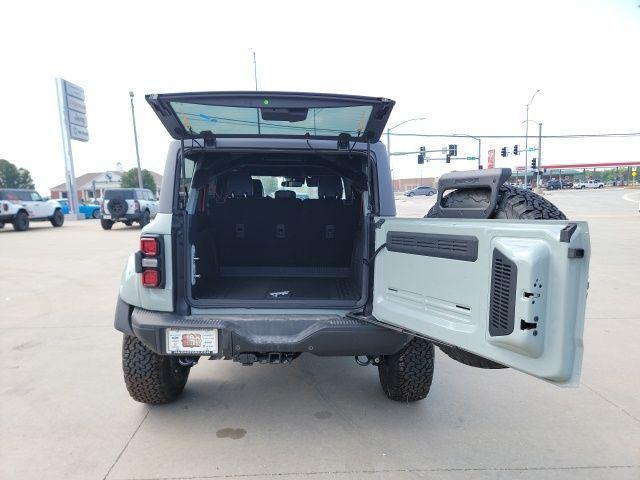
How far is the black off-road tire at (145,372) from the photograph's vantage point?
2.86 metres

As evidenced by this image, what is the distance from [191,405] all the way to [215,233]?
1556 mm

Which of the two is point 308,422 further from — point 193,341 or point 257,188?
point 257,188

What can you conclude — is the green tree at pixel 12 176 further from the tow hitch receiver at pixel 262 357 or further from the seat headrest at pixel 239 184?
the tow hitch receiver at pixel 262 357

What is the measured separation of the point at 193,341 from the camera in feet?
8.32

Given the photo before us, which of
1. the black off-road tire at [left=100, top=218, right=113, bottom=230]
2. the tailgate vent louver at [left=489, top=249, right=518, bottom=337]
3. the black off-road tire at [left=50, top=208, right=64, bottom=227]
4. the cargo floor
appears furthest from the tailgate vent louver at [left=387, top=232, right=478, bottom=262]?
the black off-road tire at [left=50, top=208, right=64, bottom=227]

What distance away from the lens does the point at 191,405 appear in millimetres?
3105

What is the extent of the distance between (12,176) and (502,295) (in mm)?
87386

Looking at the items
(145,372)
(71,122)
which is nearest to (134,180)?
(71,122)

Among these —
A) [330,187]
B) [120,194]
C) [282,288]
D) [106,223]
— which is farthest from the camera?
[120,194]

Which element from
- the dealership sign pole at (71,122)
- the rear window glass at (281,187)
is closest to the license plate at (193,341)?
the rear window glass at (281,187)

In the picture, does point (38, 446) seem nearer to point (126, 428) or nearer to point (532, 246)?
point (126, 428)

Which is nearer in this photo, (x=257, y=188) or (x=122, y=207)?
(x=257, y=188)

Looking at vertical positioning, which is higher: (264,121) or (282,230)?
(264,121)

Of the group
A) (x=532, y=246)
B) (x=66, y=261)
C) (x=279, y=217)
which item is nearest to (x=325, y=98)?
(x=532, y=246)
